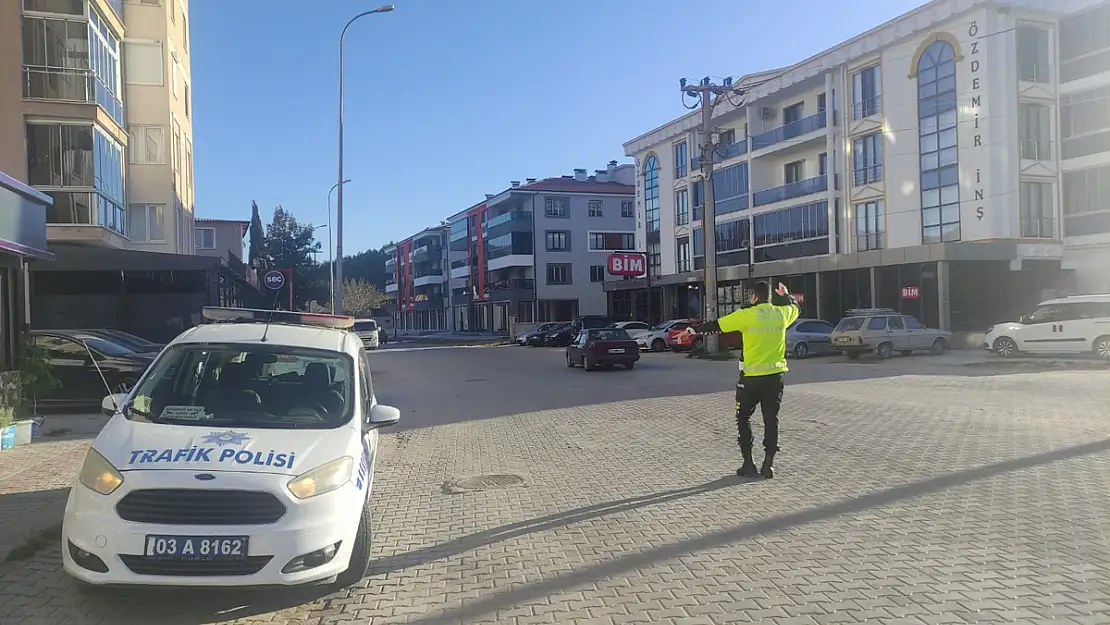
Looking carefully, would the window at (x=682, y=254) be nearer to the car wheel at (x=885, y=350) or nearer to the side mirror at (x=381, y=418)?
the car wheel at (x=885, y=350)

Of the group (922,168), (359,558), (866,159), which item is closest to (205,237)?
(866,159)

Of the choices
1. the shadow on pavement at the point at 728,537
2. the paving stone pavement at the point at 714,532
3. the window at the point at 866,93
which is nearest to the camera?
the paving stone pavement at the point at 714,532

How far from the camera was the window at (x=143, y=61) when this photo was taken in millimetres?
30031

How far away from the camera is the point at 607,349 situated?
78.0 ft

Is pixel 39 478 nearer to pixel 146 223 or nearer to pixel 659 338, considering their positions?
pixel 146 223

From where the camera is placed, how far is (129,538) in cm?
424

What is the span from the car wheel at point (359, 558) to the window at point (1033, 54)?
113 feet

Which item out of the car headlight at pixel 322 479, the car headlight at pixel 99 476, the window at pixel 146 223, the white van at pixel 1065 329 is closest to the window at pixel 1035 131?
the white van at pixel 1065 329

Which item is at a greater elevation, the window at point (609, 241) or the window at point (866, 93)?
the window at point (866, 93)

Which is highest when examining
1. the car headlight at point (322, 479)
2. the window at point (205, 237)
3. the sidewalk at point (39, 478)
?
the window at point (205, 237)

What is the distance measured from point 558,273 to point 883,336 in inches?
1746

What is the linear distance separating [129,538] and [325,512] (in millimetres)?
1036

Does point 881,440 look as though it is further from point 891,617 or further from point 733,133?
point 733,133

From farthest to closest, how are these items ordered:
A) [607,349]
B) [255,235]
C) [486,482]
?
[255,235] → [607,349] → [486,482]
